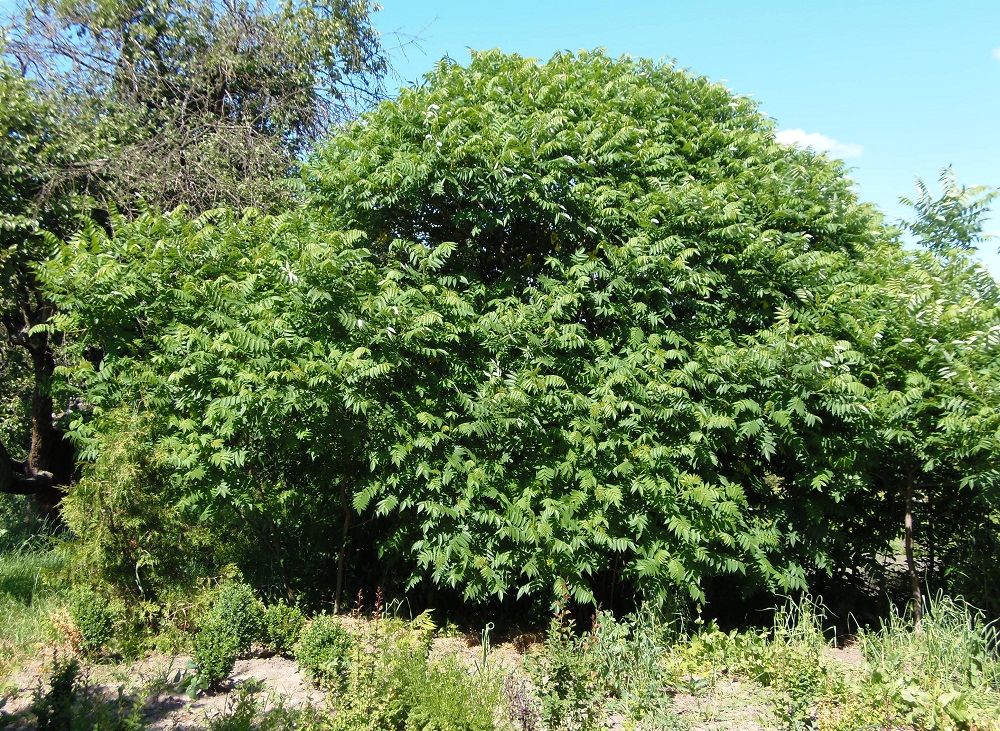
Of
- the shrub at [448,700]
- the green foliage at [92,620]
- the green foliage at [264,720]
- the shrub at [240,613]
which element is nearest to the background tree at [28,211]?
the green foliage at [92,620]

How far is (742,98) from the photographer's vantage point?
7.92 metres

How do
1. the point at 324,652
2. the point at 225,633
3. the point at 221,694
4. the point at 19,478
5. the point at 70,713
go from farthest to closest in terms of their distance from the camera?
the point at 19,478, the point at 225,633, the point at 221,694, the point at 324,652, the point at 70,713

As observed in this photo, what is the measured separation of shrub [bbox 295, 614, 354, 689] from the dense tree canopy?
907 mm

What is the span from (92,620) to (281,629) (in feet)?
4.28

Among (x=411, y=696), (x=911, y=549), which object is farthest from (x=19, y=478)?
(x=911, y=549)

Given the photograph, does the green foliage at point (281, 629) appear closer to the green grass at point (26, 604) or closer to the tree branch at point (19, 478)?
the green grass at point (26, 604)

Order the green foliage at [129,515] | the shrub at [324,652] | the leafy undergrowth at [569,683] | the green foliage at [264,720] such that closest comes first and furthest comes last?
1. the green foliage at [264,720]
2. the leafy undergrowth at [569,683]
3. the shrub at [324,652]
4. the green foliage at [129,515]

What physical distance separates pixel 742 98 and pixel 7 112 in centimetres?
821

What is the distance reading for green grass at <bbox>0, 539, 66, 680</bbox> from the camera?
5.54 metres

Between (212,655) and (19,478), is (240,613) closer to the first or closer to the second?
(212,655)

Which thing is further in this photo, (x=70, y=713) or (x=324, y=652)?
(x=324, y=652)

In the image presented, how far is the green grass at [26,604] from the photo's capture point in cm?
554

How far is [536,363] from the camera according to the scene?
5.75 metres

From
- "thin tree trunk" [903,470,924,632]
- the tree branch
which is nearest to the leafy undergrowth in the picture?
"thin tree trunk" [903,470,924,632]
